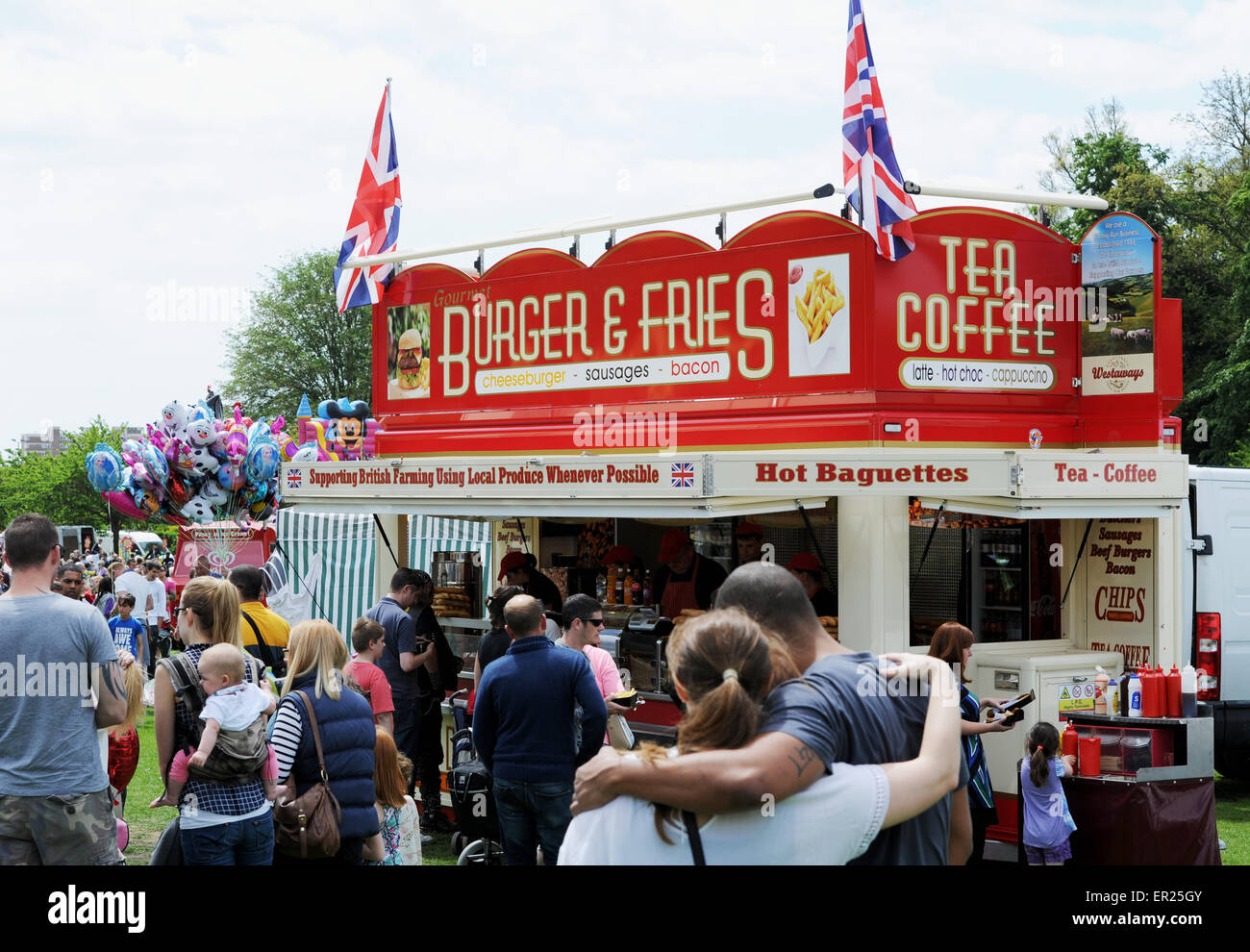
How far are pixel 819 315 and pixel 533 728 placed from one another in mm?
3386

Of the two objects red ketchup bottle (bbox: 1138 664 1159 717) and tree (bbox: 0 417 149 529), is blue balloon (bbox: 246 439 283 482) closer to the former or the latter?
red ketchup bottle (bbox: 1138 664 1159 717)

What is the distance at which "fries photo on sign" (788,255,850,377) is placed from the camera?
8250mm

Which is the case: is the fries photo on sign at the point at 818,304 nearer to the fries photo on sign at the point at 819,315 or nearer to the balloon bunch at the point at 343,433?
the fries photo on sign at the point at 819,315

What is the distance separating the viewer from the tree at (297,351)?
5306 cm

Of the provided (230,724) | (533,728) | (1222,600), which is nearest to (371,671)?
(533,728)

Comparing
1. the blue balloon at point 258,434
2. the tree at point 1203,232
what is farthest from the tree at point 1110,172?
the blue balloon at point 258,434

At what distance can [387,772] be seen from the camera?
20.2 ft

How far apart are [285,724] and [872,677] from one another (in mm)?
3149

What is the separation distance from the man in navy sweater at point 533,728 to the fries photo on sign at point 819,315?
2.88 meters

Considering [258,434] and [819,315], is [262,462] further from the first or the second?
[819,315]

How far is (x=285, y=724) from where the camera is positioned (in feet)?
18.2
